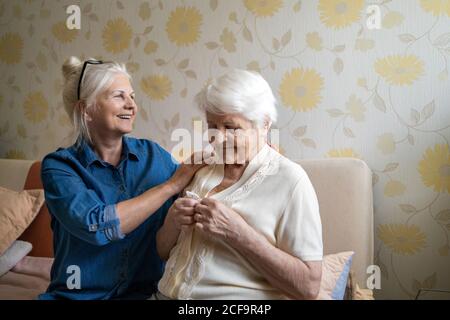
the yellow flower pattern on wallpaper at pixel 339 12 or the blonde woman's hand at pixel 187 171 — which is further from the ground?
the yellow flower pattern on wallpaper at pixel 339 12

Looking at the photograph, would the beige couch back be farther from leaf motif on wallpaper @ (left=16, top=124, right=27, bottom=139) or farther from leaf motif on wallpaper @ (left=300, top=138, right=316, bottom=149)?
leaf motif on wallpaper @ (left=16, top=124, right=27, bottom=139)

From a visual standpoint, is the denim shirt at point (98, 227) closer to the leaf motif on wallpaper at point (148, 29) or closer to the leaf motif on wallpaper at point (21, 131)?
the leaf motif on wallpaper at point (148, 29)

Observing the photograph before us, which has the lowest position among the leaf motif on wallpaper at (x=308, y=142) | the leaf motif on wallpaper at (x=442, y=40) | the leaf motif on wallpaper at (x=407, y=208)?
the leaf motif on wallpaper at (x=407, y=208)

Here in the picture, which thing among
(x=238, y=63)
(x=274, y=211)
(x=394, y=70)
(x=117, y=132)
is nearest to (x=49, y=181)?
(x=117, y=132)

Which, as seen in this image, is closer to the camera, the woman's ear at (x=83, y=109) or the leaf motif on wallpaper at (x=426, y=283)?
the woman's ear at (x=83, y=109)

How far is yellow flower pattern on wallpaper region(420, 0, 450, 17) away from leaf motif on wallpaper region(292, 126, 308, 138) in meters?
0.64

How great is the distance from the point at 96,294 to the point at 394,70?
53.7 inches

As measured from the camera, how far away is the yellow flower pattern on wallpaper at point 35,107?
2.68 metres

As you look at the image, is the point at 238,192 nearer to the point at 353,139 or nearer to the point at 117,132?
the point at 117,132

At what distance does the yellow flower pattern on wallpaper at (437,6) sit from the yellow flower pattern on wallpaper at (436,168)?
A: 1.64 feet

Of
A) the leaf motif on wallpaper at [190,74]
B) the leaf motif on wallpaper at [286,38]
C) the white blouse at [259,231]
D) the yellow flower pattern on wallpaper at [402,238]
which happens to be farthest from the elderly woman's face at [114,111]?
the yellow flower pattern on wallpaper at [402,238]

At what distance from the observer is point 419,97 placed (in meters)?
1.88

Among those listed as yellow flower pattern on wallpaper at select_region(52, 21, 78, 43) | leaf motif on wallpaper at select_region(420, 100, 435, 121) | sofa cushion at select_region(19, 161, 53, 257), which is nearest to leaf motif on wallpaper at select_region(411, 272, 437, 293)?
leaf motif on wallpaper at select_region(420, 100, 435, 121)

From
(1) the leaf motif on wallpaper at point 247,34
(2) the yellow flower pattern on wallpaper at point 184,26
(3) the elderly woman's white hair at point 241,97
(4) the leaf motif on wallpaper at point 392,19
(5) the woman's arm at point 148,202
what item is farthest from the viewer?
(2) the yellow flower pattern on wallpaper at point 184,26
